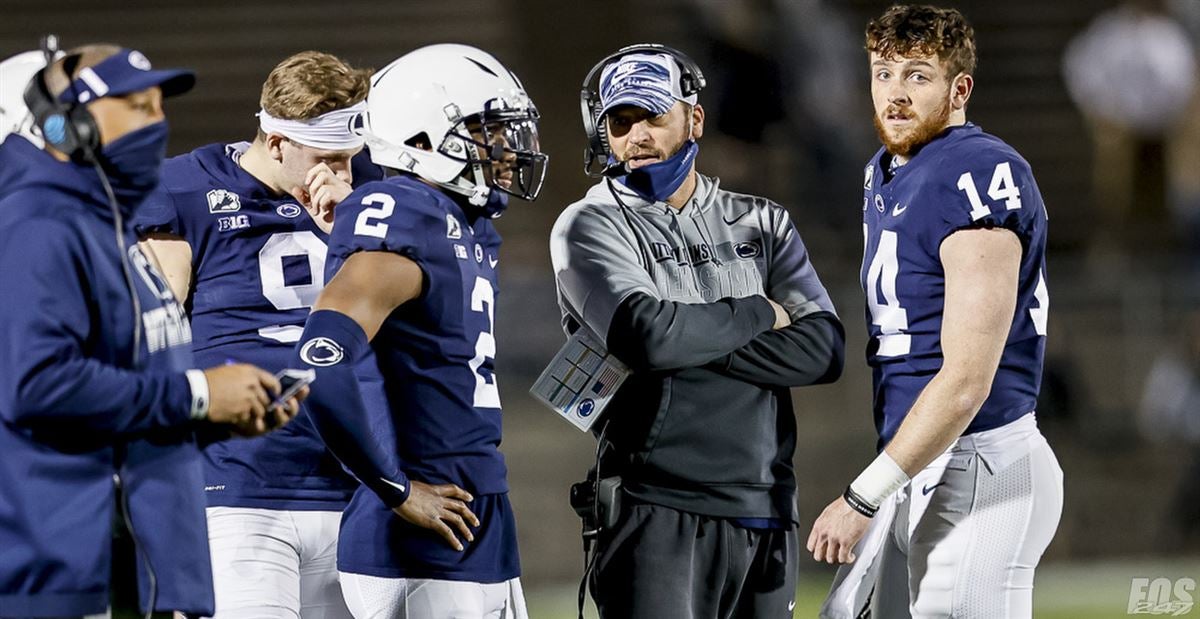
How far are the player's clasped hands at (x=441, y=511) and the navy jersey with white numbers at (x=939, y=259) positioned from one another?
3.61ft

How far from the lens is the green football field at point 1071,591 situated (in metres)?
8.26

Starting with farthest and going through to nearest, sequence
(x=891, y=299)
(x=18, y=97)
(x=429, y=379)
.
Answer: (x=891, y=299)
(x=429, y=379)
(x=18, y=97)

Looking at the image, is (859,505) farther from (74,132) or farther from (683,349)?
(74,132)

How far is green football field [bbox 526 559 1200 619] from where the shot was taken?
27.1ft

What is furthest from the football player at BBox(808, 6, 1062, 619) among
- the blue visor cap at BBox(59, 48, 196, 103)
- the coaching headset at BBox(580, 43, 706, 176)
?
the blue visor cap at BBox(59, 48, 196, 103)

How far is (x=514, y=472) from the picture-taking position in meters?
10.1

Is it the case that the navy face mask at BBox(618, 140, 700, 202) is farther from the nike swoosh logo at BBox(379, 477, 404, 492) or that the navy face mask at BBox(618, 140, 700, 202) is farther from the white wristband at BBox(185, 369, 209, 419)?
the white wristband at BBox(185, 369, 209, 419)

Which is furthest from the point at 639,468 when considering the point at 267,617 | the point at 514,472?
the point at 514,472

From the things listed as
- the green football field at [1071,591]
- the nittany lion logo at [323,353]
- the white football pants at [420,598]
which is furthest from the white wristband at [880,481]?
the green football field at [1071,591]

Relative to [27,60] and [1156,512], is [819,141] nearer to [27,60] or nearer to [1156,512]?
[1156,512]

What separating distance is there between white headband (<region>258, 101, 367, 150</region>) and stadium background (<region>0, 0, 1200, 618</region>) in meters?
4.46

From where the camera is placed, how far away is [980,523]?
3.84 meters

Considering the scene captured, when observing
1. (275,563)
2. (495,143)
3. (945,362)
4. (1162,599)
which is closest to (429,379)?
(495,143)

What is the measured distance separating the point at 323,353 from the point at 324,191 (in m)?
0.96
